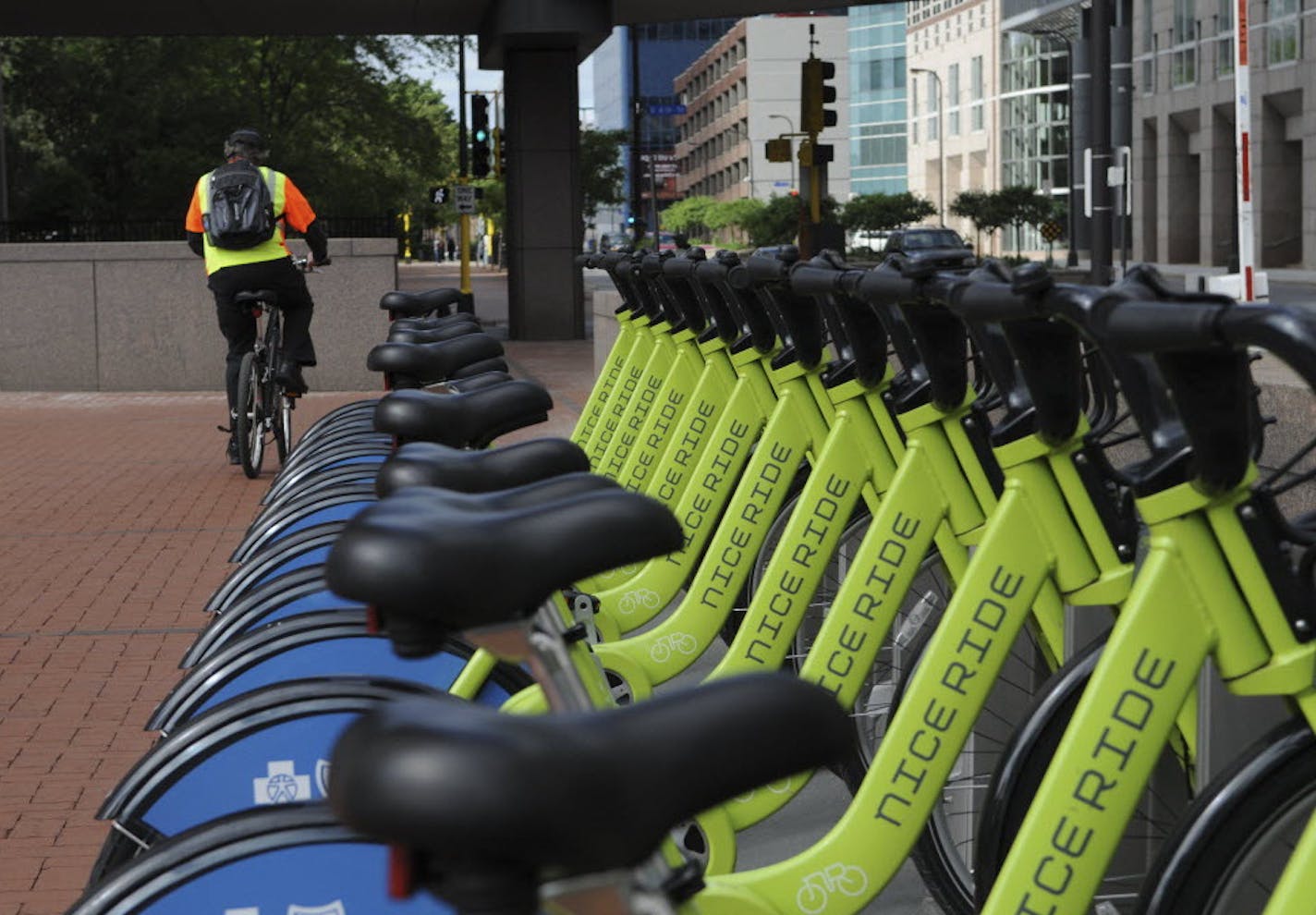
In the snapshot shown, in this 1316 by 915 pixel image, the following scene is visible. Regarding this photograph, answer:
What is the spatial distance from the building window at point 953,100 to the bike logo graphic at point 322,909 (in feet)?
357

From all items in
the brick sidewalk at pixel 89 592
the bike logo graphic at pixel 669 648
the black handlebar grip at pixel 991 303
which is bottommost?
the brick sidewalk at pixel 89 592

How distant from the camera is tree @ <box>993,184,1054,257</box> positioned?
73750mm

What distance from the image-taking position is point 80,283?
18.8 metres

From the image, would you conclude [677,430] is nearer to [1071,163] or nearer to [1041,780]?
[1041,780]

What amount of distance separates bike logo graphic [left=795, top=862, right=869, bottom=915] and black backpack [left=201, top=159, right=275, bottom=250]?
28.9 feet

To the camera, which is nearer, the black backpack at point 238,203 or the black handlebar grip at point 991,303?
the black handlebar grip at point 991,303

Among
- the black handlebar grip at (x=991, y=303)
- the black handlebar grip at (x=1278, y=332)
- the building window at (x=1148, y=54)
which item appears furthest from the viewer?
the building window at (x=1148, y=54)

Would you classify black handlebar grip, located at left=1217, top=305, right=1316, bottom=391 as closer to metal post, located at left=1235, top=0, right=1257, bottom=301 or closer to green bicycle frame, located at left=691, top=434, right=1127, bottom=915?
green bicycle frame, located at left=691, top=434, right=1127, bottom=915

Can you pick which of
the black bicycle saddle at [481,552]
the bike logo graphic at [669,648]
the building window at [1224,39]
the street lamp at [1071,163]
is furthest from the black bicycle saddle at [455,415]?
the street lamp at [1071,163]

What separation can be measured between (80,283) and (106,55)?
18373 millimetres

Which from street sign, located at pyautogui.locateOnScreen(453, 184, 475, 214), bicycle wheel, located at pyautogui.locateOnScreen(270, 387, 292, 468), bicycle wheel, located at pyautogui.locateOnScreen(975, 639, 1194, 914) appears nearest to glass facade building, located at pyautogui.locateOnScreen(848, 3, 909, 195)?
street sign, located at pyautogui.locateOnScreen(453, 184, 475, 214)

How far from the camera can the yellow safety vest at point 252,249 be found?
37.0 feet

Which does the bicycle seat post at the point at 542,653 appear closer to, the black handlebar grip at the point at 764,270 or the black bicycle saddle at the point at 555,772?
the black bicycle saddle at the point at 555,772

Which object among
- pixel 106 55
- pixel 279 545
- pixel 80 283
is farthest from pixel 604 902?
pixel 106 55
